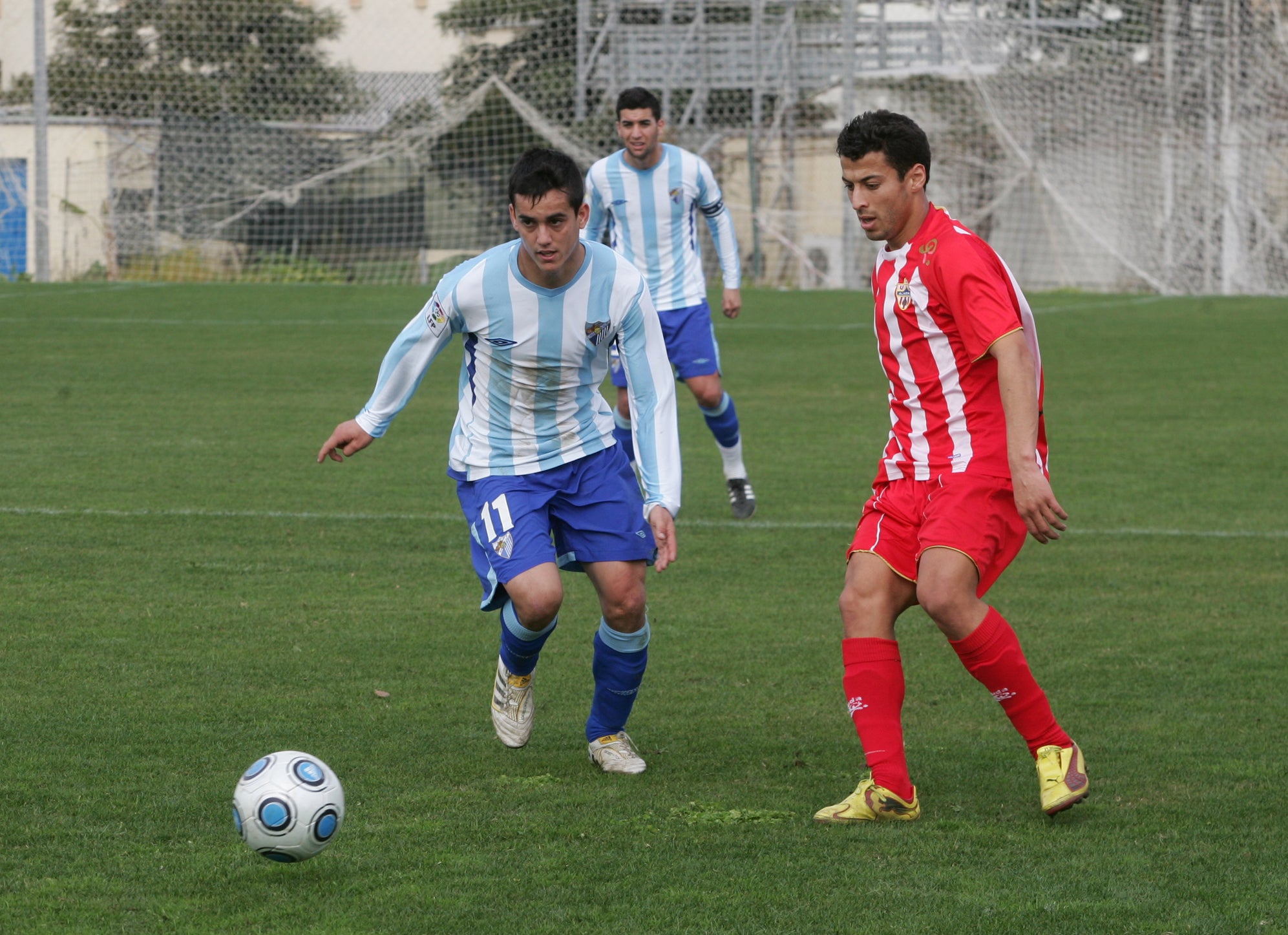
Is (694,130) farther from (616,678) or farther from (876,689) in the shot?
(876,689)

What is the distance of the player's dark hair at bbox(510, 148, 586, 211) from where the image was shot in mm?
4305

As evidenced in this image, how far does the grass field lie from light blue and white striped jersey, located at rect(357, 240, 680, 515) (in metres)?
0.87

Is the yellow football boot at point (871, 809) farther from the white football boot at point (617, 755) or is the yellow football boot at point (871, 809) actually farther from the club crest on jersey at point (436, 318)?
the club crest on jersey at point (436, 318)

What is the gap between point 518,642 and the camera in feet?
15.4

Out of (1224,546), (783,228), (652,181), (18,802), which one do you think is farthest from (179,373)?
(783,228)

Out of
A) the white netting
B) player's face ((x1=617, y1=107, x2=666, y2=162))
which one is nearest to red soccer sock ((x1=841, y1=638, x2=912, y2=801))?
player's face ((x1=617, y1=107, x2=666, y2=162))

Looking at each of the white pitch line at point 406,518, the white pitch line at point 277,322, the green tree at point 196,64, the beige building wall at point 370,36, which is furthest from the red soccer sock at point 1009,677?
the beige building wall at point 370,36

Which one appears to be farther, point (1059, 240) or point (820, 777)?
point (1059, 240)

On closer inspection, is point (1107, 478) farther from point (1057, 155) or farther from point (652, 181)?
point (1057, 155)

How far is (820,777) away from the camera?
4516 millimetres

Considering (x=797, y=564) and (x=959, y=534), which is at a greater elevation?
(x=959, y=534)

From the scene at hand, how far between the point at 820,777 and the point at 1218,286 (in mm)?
21847

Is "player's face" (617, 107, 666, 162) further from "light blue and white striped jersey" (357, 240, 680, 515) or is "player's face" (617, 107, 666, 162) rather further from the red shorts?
Answer: the red shorts

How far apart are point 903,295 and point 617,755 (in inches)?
58.1
